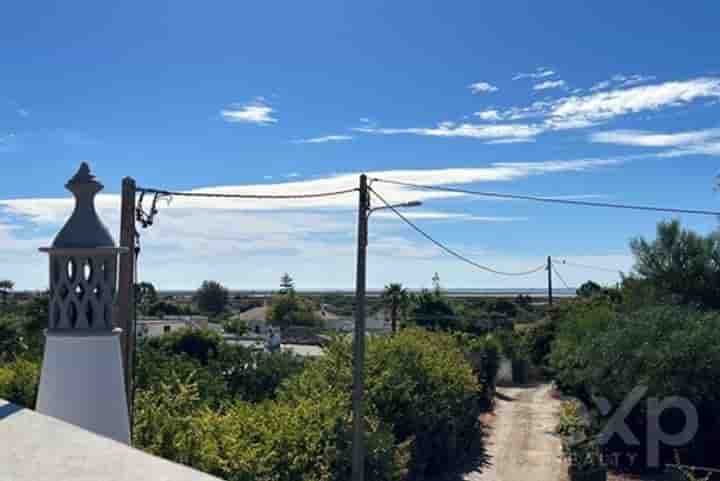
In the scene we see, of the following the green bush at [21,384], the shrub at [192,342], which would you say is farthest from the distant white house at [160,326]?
the green bush at [21,384]

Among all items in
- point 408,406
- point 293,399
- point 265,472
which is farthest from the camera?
point 408,406

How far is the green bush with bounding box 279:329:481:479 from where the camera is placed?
1429 cm

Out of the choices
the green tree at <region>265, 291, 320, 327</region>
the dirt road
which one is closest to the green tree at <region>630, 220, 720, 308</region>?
the dirt road

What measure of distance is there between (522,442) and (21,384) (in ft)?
45.7

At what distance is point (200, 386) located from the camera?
52.1ft

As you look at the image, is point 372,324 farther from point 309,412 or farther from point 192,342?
point 309,412

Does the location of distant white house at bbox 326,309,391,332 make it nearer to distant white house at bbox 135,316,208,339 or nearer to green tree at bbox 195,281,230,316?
distant white house at bbox 135,316,208,339

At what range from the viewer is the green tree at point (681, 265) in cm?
2102

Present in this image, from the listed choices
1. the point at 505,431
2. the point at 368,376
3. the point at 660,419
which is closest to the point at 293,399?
the point at 368,376

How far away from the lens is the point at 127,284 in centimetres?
973

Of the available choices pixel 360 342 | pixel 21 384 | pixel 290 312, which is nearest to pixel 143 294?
pixel 21 384

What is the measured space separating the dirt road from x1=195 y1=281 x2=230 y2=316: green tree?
76274 millimetres

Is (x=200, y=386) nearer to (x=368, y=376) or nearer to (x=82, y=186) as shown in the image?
(x=368, y=376)

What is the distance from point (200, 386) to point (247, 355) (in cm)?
571
